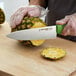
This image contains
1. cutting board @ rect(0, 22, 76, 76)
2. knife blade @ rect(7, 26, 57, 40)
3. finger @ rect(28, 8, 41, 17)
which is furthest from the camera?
finger @ rect(28, 8, 41, 17)

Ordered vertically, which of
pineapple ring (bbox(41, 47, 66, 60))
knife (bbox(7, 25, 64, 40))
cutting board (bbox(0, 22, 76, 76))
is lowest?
cutting board (bbox(0, 22, 76, 76))

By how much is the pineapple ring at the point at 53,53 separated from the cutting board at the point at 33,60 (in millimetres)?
12

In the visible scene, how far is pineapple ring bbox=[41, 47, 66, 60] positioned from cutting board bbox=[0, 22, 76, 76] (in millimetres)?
12

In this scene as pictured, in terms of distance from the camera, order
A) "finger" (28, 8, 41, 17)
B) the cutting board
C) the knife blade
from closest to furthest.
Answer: the cutting board
the knife blade
"finger" (28, 8, 41, 17)

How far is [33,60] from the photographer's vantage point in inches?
27.5

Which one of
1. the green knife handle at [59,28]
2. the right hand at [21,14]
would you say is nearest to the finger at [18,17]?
the right hand at [21,14]

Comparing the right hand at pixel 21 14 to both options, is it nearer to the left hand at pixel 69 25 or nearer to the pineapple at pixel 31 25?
the pineapple at pixel 31 25

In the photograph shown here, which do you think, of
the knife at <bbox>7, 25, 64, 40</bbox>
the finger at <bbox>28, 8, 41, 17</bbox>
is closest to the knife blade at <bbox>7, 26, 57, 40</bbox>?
the knife at <bbox>7, 25, 64, 40</bbox>

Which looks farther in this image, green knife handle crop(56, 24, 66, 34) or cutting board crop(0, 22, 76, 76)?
green knife handle crop(56, 24, 66, 34)

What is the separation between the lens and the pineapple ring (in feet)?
2.29

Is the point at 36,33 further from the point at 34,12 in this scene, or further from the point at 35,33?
the point at 34,12

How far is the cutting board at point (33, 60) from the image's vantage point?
2.10ft

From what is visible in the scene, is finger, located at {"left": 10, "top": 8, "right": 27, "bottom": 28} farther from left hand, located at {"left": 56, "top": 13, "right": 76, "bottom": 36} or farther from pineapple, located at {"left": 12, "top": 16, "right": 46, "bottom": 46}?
left hand, located at {"left": 56, "top": 13, "right": 76, "bottom": 36}

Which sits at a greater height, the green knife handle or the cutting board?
the green knife handle
